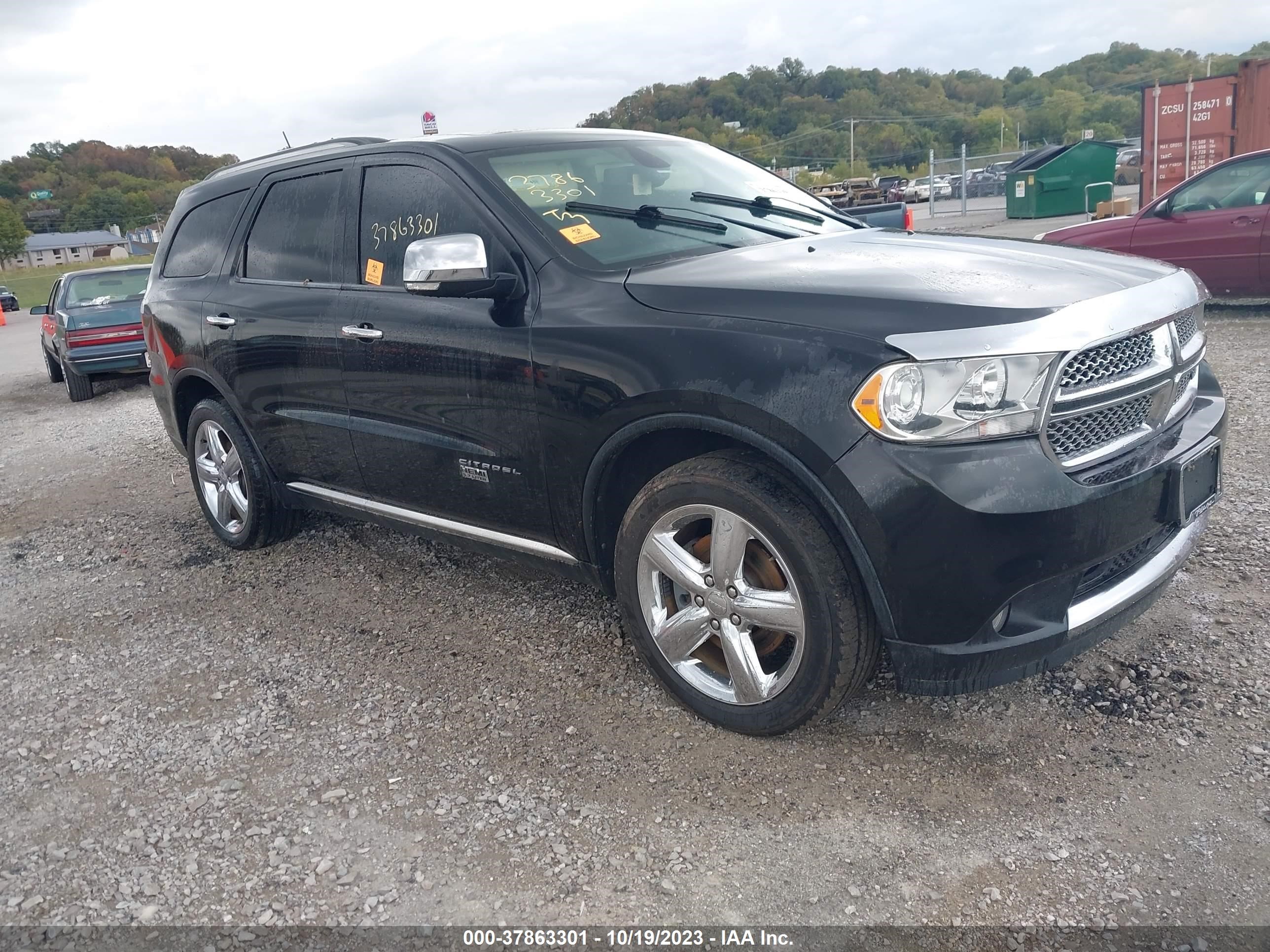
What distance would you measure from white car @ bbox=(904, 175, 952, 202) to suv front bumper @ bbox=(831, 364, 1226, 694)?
135 ft

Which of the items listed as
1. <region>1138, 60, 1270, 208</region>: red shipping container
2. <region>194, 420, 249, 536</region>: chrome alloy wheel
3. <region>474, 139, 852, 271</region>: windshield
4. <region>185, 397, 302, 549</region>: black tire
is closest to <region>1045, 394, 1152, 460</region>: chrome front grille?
<region>474, 139, 852, 271</region>: windshield

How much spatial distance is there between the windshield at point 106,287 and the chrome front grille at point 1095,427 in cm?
1224

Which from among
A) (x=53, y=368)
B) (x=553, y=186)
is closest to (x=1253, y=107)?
(x=553, y=186)

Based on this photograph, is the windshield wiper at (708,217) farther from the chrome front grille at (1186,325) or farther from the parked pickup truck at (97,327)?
the parked pickup truck at (97,327)

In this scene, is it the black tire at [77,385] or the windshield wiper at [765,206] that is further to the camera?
the black tire at [77,385]

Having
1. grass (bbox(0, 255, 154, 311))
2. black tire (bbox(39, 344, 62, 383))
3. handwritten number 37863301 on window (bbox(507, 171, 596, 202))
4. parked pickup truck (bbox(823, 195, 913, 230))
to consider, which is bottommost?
grass (bbox(0, 255, 154, 311))

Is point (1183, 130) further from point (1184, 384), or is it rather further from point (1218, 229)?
point (1184, 384)

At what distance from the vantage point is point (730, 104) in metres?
76.2

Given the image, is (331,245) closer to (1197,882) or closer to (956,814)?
(956,814)

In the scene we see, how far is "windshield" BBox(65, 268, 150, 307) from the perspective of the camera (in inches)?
484

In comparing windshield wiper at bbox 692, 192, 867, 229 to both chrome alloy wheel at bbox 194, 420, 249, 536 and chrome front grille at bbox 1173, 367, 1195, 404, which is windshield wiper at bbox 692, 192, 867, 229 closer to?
chrome front grille at bbox 1173, 367, 1195, 404

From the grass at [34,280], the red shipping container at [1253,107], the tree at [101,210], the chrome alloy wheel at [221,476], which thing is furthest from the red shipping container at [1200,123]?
the tree at [101,210]

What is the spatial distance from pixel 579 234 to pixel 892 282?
1111 millimetres

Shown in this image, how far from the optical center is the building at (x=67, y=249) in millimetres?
96000
